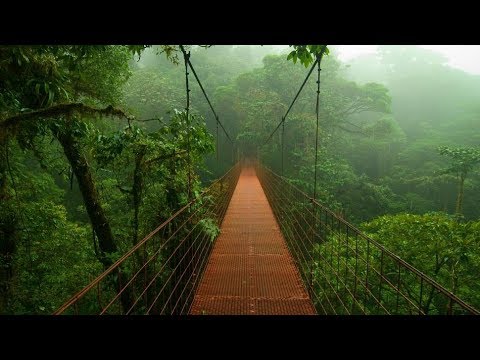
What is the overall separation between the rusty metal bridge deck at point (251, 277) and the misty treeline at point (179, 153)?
2.46ft

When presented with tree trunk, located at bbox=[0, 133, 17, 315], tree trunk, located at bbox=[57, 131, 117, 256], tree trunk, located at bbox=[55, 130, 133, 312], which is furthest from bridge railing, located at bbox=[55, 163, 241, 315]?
tree trunk, located at bbox=[0, 133, 17, 315]

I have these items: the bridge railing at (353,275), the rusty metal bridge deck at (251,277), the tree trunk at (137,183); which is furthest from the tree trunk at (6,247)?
the bridge railing at (353,275)

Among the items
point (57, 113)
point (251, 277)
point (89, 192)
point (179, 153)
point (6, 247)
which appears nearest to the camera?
point (57, 113)

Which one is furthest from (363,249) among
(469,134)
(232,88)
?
(469,134)

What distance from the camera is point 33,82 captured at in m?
2.52

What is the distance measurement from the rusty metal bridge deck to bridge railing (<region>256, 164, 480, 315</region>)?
0.12 meters

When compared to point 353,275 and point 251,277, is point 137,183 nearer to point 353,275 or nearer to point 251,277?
point 251,277

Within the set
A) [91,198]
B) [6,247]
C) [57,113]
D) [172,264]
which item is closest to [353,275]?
[172,264]

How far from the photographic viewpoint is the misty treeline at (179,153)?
9.57ft

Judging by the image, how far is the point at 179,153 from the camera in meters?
3.17

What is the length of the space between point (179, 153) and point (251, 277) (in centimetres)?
138

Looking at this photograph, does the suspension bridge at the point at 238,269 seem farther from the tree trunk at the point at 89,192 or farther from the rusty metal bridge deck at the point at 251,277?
the tree trunk at the point at 89,192
